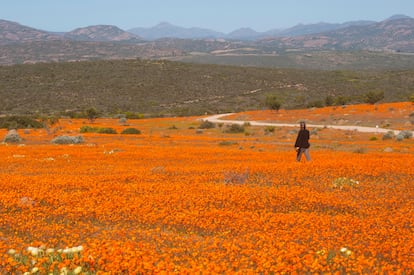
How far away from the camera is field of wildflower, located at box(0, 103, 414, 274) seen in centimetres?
737

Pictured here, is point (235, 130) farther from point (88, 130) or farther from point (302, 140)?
point (302, 140)

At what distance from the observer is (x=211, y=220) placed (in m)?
10.5

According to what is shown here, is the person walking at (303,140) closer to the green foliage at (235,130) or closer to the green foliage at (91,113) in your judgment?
the green foliage at (235,130)

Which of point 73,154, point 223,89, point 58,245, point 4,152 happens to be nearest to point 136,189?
point 58,245

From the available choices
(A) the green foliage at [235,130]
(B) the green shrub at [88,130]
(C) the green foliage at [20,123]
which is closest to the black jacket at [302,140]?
(A) the green foliage at [235,130]

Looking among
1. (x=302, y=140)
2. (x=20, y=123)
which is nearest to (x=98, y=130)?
(x=20, y=123)

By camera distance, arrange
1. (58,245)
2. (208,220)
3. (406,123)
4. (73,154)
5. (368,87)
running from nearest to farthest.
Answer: (58,245) < (208,220) < (73,154) < (406,123) < (368,87)

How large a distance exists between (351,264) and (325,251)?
0.48 metres

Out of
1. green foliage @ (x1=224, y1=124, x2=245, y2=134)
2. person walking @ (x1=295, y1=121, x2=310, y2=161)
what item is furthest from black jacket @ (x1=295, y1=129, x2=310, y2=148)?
green foliage @ (x1=224, y1=124, x2=245, y2=134)

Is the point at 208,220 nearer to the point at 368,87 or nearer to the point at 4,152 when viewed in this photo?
the point at 4,152

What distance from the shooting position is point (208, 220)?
10422 mm

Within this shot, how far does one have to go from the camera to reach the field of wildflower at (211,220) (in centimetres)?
Answer: 737

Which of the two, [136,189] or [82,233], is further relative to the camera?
[136,189]

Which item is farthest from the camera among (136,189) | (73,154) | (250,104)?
(250,104)
